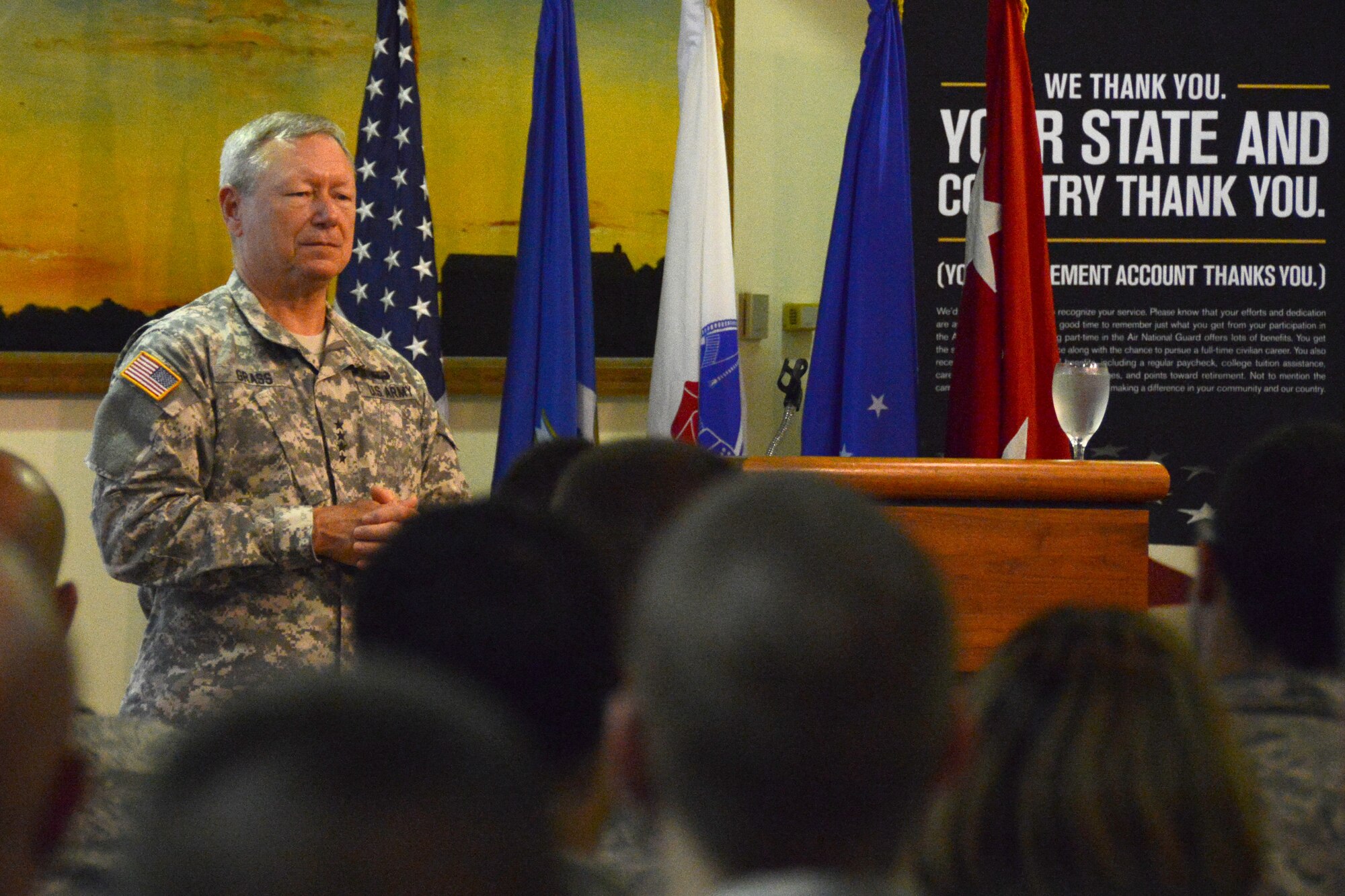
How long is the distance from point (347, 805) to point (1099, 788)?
0.67 meters

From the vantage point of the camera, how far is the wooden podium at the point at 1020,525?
249 cm

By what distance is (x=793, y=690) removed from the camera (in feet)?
2.50

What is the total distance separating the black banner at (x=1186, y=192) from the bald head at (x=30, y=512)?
10.0 feet

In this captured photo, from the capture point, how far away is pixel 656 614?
2.65 feet

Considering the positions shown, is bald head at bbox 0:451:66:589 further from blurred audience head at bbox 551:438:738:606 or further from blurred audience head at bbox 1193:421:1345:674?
blurred audience head at bbox 1193:421:1345:674

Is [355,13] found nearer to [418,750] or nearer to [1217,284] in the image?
[1217,284]

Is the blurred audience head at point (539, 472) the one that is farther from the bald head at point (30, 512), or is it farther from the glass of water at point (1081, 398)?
the glass of water at point (1081, 398)

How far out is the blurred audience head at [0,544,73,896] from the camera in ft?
2.15

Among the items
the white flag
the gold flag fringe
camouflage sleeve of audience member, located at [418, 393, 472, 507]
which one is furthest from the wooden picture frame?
camouflage sleeve of audience member, located at [418, 393, 472, 507]

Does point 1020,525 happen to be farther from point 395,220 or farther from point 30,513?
point 395,220

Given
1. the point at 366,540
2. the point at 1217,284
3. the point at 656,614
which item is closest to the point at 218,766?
the point at 656,614

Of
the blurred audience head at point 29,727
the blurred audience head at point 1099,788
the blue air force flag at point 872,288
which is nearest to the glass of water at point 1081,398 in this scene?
the blue air force flag at point 872,288

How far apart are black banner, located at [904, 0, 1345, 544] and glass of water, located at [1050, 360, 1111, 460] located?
3.84ft

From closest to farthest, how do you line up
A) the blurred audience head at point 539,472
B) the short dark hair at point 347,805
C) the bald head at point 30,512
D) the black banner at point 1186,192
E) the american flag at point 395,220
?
1. the short dark hair at point 347,805
2. the bald head at point 30,512
3. the blurred audience head at point 539,472
4. the american flag at point 395,220
5. the black banner at point 1186,192
